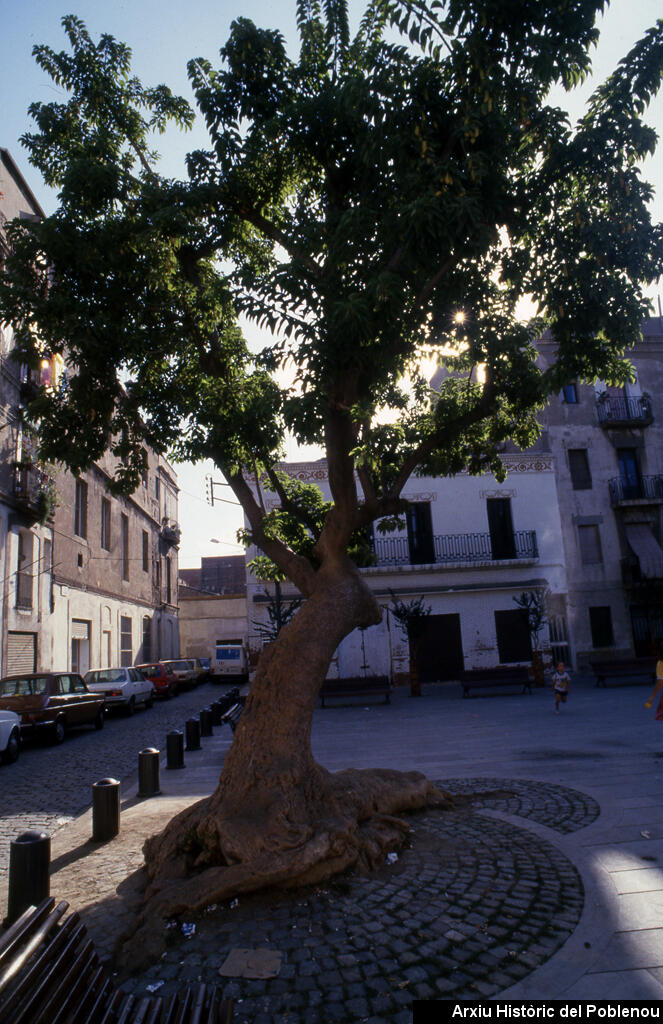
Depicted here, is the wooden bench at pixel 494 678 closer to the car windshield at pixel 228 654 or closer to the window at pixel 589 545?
the window at pixel 589 545

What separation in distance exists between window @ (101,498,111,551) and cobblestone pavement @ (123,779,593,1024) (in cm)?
2368

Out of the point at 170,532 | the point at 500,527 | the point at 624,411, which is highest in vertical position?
the point at 624,411

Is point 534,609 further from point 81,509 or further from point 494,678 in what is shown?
point 81,509

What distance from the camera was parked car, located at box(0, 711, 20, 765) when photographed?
10669 mm

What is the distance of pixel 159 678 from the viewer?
24188 mm

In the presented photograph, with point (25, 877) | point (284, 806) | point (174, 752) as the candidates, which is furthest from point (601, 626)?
point (25, 877)

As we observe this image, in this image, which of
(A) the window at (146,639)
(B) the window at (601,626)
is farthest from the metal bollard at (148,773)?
(A) the window at (146,639)

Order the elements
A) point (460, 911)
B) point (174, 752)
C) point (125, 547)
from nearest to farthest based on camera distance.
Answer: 1. point (460, 911)
2. point (174, 752)
3. point (125, 547)

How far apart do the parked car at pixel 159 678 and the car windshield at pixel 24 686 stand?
32.6 feet

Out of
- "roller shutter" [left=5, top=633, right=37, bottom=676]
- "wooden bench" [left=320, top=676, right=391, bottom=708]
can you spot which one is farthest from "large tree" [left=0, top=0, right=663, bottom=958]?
"roller shutter" [left=5, top=633, right=37, bottom=676]

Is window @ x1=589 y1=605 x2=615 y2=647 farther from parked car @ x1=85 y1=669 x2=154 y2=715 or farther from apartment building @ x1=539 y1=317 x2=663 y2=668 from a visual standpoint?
parked car @ x1=85 y1=669 x2=154 y2=715

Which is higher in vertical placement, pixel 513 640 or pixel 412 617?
pixel 412 617

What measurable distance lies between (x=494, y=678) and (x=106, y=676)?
38.3ft

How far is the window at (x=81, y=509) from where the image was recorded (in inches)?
923
